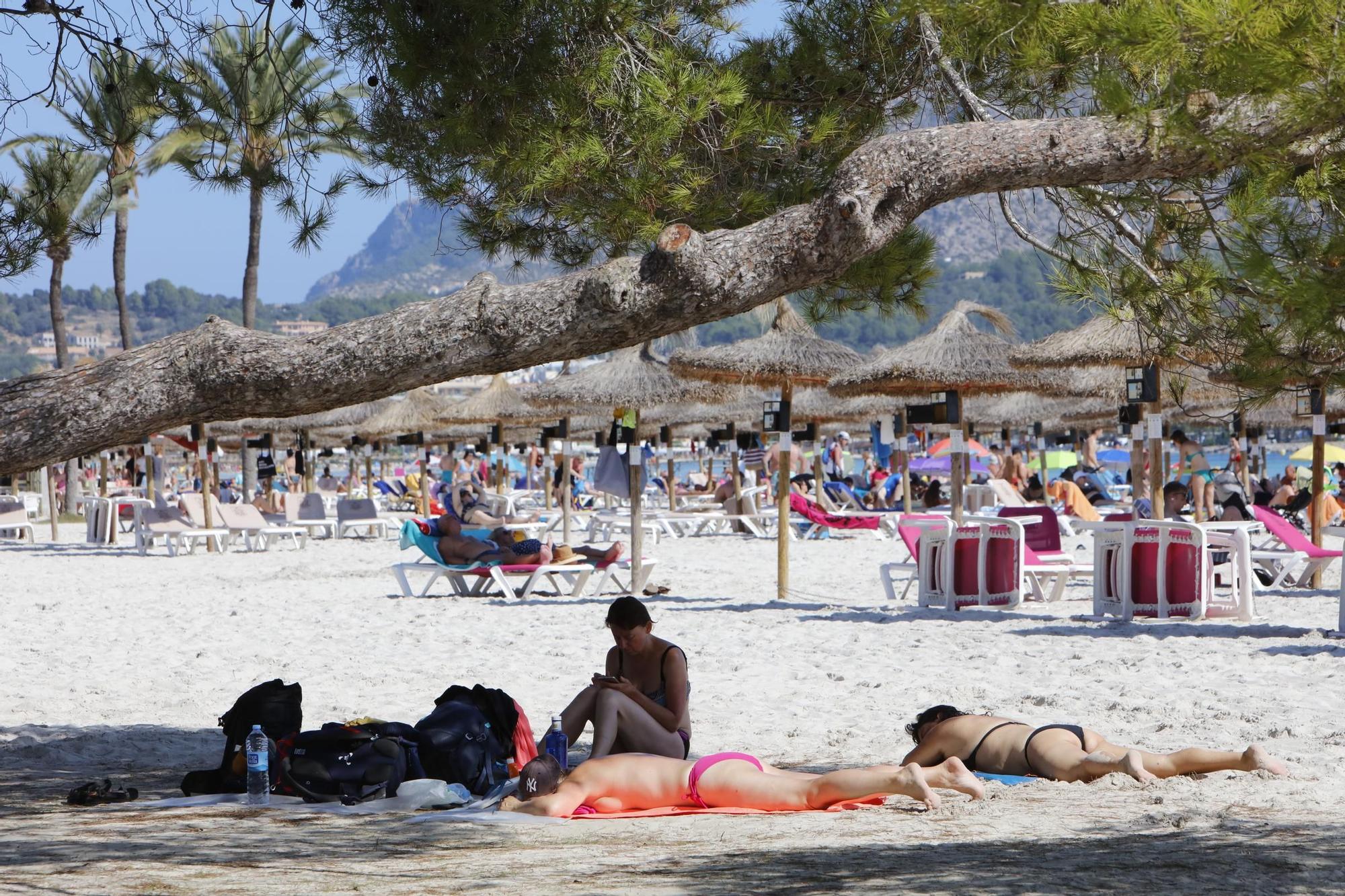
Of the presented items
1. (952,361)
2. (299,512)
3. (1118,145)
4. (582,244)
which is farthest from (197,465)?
(1118,145)

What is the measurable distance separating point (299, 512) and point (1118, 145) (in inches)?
667

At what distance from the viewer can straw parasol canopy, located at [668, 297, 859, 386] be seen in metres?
13.7

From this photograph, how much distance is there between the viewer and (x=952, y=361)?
632 inches

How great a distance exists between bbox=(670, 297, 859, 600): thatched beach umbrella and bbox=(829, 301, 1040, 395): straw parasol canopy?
1.87 feet

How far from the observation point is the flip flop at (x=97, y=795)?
190 inches

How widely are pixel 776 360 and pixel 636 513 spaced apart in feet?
8.99

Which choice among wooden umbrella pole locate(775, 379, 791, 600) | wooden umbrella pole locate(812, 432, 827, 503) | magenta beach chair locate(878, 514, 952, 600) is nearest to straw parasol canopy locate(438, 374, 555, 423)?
wooden umbrella pole locate(812, 432, 827, 503)

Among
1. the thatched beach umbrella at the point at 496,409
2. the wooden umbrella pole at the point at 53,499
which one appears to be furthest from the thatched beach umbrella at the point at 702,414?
the wooden umbrella pole at the point at 53,499

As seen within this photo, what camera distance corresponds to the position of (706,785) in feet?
14.8

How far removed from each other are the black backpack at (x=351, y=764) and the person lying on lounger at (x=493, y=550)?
21.2 feet

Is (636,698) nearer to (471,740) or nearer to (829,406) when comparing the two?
(471,740)

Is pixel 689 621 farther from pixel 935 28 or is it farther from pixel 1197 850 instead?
pixel 1197 850

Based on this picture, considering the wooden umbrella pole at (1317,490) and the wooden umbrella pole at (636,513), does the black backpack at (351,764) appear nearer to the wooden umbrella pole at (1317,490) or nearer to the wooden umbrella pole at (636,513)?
the wooden umbrella pole at (636,513)

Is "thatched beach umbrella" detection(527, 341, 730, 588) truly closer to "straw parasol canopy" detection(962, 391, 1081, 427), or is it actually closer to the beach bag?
the beach bag
